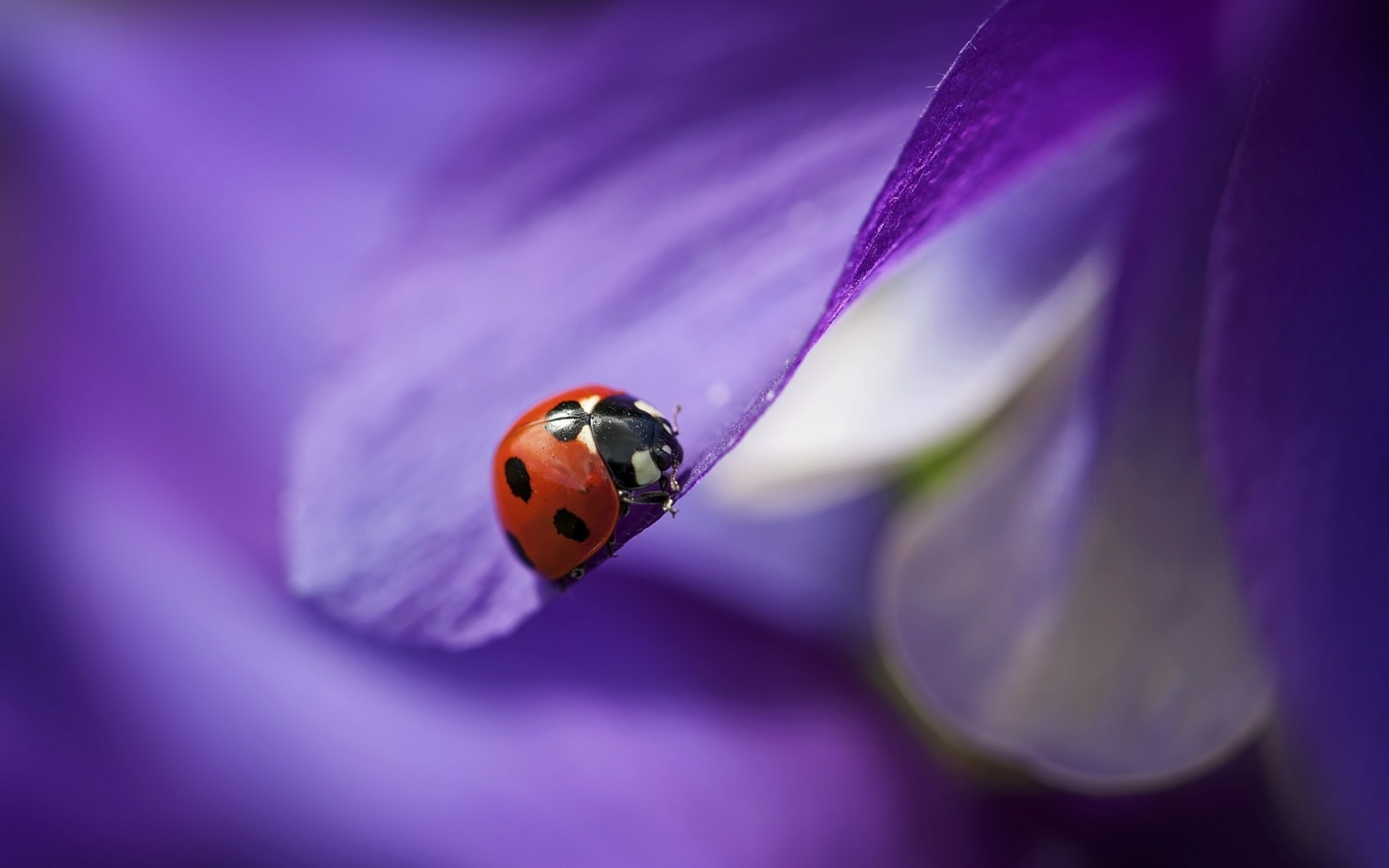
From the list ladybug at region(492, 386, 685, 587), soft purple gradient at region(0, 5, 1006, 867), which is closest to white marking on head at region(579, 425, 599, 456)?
ladybug at region(492, 386, 685, 587)

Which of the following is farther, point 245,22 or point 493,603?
point 245,22

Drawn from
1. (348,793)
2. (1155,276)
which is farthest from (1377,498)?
(348,793)

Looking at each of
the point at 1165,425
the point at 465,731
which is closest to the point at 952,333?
the point at 1165,425

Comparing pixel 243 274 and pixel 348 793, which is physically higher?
pixel 243 274

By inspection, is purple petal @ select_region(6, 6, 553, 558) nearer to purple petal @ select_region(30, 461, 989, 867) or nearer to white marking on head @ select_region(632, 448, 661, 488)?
purple petal @ select_region(30, 461, 989, 867)

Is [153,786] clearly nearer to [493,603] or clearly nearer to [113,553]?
[113,553]

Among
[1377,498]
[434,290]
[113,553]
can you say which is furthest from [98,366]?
[1377,498]
